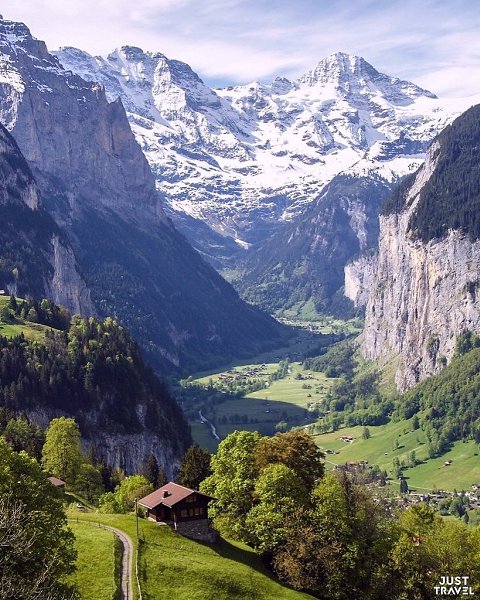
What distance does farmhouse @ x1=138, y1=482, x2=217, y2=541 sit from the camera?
89875mm

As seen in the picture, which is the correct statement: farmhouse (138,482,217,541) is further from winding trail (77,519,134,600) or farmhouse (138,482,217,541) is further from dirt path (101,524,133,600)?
dirt path (101,524,133,600)

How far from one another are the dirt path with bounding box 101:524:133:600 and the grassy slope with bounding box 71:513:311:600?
1027 millimetres

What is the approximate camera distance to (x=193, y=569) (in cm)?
7906

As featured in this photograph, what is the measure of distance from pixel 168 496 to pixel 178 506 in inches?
91.6

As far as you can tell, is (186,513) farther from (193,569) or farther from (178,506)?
(193,569)

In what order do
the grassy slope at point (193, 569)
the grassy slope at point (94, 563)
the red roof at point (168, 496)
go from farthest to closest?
the red roof at point (168, 496) < the grassy slope at point (193, 569) < the grassy slope at point (94, 563)

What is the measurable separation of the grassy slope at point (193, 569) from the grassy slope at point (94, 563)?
3.21 m

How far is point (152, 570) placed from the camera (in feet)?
Result: 251

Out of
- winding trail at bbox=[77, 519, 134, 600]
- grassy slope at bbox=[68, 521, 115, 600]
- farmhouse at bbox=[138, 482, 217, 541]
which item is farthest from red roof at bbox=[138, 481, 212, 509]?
grassy slope at bbox=[68, 521, 115, 600]

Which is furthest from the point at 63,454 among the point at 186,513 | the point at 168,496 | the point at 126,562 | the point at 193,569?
the point at 193,569

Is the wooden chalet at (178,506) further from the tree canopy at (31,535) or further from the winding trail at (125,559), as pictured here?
the tree canopy at (31,535)

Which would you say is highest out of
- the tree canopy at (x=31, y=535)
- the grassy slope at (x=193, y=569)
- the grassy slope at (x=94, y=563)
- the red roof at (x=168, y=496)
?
the tree canopy at (x=31, y=535)

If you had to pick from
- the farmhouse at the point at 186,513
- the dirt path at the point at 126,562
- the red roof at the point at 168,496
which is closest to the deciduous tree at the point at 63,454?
the red roof at the point at 168,496

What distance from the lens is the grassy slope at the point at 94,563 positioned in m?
69.2
